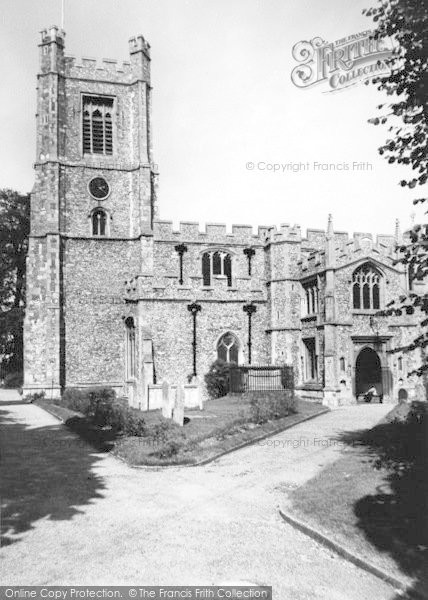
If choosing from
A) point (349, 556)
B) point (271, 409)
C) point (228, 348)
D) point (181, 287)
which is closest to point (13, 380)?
point (181, 287)

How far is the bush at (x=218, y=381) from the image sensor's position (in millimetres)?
25969

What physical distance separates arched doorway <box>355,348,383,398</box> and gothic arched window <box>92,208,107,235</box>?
16026mm

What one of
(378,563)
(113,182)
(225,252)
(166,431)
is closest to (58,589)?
(378,563)

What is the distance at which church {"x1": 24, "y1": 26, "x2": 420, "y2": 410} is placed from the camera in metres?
25.0

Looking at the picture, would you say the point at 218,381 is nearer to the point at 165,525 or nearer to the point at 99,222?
the point at 99,222

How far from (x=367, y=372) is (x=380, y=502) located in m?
18.6

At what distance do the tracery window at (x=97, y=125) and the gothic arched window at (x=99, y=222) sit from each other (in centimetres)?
385

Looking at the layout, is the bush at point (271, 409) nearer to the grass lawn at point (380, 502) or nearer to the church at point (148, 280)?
the grass lawn at point (380, 502)

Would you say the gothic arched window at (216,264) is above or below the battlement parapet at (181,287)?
above

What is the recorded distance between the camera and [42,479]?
10453 mm

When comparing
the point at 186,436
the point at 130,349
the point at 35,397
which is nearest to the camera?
the point at 186,436

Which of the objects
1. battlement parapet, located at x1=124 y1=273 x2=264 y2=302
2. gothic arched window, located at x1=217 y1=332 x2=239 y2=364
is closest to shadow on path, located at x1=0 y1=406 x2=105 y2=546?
battlement parapet, located at x1=124 y1=273 x2=264 y2=302

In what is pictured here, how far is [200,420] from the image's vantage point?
17500 mm

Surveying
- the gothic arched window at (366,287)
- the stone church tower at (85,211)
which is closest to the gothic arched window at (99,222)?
the stone church tower at (85,211)
